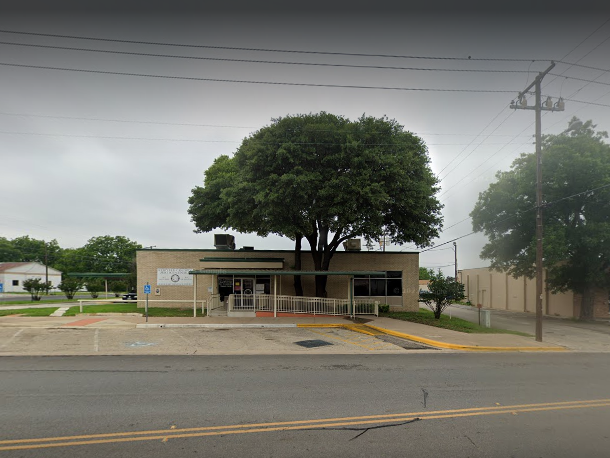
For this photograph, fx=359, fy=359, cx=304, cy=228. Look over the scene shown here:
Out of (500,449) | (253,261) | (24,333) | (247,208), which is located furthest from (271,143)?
(500,449)

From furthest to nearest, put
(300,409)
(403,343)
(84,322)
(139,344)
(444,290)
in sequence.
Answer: (444,290) < (84,322) < (403,343) < (139,344) < (300,409)

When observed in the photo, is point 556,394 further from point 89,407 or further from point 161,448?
point 89,407

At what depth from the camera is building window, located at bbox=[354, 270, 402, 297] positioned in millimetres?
25906

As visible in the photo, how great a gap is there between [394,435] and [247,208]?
57.8ft

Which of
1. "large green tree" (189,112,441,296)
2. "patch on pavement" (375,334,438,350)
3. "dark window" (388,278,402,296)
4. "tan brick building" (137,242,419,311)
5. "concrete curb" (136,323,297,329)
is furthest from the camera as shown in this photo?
"dark window" (388,278,402,296)

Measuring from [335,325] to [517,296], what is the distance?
25583mm

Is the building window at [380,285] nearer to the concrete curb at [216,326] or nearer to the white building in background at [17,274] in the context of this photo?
the concrete curb at [216,326]

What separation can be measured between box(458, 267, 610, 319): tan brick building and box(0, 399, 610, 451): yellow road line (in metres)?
22.9

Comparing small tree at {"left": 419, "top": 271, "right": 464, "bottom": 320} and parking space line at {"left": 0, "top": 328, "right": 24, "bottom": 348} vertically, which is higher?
small tree at {"left": 419, "top": 271, "right": 464, "bottom": 320}

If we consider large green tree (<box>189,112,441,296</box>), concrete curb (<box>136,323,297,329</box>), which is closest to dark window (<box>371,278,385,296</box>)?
large green tree (<box>189,112,441,296</box>)

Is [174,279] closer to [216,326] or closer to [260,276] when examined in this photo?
[260,276]

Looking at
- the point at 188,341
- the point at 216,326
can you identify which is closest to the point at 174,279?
the point at 216,326

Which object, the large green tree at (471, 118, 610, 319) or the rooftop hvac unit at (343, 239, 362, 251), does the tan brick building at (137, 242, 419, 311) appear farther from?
the large green tree at (471, 118, 610, 319)

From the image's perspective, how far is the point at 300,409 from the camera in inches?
233
